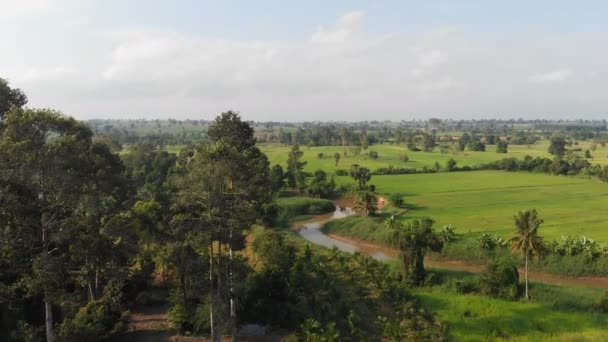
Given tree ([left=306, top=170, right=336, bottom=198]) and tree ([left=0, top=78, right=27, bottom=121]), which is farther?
tree ([left=306, top=170, right=336, bottom=198])

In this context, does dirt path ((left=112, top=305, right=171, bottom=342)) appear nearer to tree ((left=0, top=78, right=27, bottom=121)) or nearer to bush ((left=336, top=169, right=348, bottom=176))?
tree ((left=0, top=78, right=27, bottom=121))

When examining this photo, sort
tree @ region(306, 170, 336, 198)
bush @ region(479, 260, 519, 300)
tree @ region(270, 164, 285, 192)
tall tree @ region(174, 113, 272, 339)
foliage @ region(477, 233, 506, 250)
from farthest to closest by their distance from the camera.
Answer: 1. tree @ region(270, 164, 285, 192)
2. tree @ region(306, 170, 336, 198)
3. foliage @ region(477, 233, 506, 250)
4. bush @ region(479, 260, 519, 300)
5. tall tree @ region(174, 113, 272, 339)

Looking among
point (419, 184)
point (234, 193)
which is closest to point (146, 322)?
point (234, 193)

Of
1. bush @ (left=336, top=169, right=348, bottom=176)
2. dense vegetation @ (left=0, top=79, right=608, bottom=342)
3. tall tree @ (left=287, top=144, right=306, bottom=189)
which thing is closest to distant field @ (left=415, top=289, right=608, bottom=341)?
dense vegetation @ (left=0, top=79, right=608, bottom=342)

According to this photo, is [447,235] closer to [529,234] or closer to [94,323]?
[529,234]

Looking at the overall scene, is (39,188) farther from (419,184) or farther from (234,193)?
(419,184)

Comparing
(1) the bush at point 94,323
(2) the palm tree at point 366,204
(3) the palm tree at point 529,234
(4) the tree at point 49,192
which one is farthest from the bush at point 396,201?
(4) the tree at point 49,192
